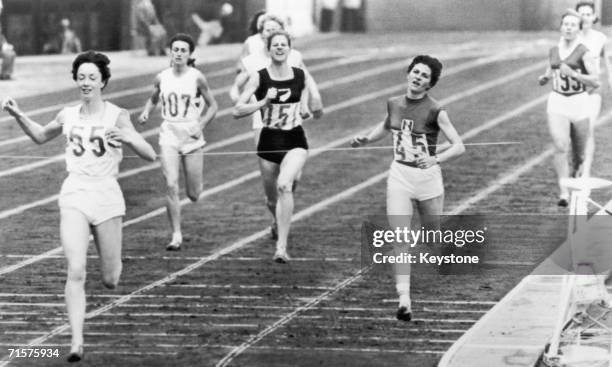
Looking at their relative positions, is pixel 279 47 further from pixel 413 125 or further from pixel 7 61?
pixel 7 61

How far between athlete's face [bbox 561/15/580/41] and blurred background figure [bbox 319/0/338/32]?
997 inches

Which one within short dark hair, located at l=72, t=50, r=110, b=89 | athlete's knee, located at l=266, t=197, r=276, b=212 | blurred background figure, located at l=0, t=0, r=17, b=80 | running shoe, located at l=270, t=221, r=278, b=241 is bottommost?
blurred background figure, located at l=0, t=0, r=17, b=80

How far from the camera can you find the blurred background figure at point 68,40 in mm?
32875

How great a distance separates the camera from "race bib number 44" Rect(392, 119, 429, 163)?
11.1m

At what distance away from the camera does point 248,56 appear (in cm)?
1535

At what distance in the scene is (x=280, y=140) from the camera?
13562 millimetres

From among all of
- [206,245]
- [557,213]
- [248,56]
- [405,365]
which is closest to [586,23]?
[557,213]

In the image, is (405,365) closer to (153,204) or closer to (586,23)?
(586,23)

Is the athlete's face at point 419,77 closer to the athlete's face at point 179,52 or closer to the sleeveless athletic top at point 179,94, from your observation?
the athlete's face at point 179,52

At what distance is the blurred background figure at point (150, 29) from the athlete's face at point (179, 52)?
19.9m

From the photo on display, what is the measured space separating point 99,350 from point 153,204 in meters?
7.39

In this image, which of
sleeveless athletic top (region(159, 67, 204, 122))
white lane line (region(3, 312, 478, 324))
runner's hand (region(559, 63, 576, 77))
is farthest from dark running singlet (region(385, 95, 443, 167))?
runner's hand (region(559, 63, 576, 77))

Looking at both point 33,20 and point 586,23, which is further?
point 33,20

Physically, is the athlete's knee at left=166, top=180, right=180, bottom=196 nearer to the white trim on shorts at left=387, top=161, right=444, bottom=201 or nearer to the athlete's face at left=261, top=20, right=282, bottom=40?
the athlete's face at left=261, top=20, right=282, bottom=40
